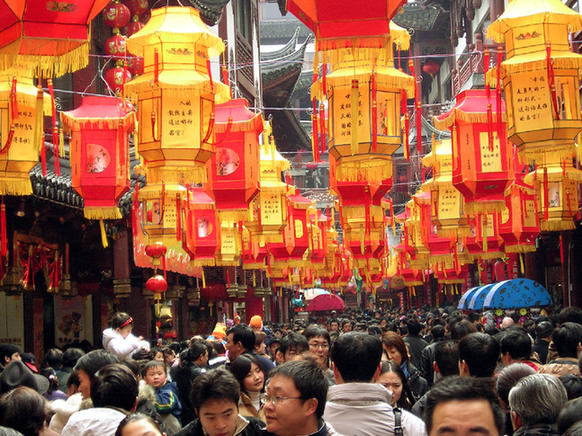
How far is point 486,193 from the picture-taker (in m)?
11.0

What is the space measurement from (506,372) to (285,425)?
1813 mm

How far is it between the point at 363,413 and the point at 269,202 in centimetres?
944

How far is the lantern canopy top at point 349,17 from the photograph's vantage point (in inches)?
299

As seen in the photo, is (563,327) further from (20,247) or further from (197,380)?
(20,247)

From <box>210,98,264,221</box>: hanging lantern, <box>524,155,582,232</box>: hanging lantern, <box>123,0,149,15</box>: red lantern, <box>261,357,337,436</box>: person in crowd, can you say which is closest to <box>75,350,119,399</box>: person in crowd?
<box>261,357,337,436</box>: person in crowd

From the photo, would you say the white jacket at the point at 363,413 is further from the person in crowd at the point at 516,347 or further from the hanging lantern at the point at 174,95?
the hanging lantern at the point at 174,95

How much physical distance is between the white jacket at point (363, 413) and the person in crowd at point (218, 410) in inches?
15.7

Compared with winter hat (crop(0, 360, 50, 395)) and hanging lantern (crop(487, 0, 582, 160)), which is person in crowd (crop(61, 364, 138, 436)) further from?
hanging lantern (crop(487, 0, 582, 160))

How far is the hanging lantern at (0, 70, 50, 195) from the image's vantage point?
8.14m

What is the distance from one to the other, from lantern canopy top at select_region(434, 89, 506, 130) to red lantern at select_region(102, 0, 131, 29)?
6925 mm

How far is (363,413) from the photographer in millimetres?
4402

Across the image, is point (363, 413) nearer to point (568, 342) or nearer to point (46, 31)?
point (568, 342)


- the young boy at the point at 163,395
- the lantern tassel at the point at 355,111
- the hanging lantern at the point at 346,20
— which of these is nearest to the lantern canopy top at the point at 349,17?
the hanging lantern at the point at 346,20

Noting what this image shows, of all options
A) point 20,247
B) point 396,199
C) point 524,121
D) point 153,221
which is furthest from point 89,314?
point 396,199
